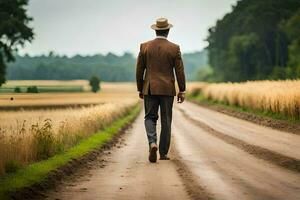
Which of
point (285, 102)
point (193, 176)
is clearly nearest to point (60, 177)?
point (193, 176)

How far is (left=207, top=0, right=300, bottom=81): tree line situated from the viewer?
82000 millimetres

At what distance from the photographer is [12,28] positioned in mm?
56531

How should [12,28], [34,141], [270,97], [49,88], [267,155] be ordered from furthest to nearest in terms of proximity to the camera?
[12,28], [270,97], [49,88], [267,155], [34,141]

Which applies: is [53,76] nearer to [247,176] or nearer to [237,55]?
[247,176]

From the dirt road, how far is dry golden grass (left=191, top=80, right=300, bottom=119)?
879cm

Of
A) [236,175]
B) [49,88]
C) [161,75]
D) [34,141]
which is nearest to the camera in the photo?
[236,175]

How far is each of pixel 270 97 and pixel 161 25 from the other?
18236 millimetres

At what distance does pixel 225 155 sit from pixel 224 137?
18.9 ft

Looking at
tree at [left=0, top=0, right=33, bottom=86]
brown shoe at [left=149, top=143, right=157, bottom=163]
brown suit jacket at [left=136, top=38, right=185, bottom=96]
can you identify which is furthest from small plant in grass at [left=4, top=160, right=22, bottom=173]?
tree at [left=0, top=0, right=33, bottom=86]

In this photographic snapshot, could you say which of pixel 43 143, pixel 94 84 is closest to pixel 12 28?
pixel 94 84

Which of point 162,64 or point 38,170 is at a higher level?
point 162,64

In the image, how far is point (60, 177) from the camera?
35.2 ft

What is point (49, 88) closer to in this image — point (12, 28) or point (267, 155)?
point (267, 155)

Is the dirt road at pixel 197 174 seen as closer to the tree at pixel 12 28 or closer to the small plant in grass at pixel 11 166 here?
the small plant in grass at pixel 11 166
